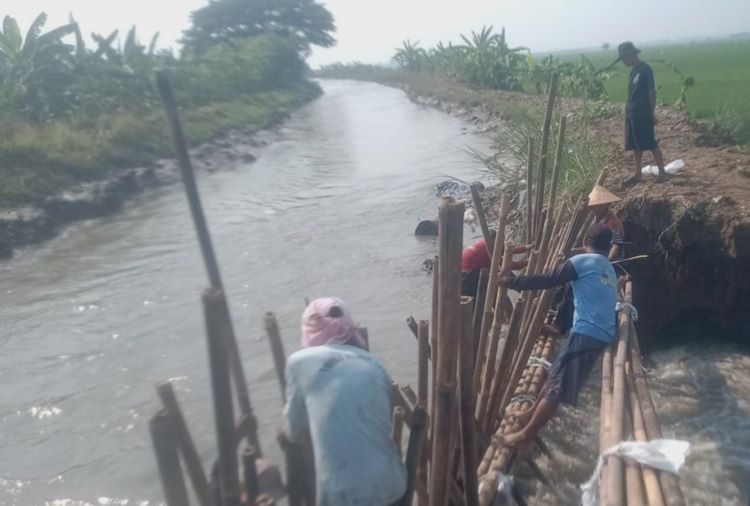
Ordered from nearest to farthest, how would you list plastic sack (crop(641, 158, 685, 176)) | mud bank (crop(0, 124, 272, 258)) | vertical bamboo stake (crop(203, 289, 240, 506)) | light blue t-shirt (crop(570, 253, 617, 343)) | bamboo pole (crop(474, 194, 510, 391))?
vertical bamboo stake (crop(203, 289, 240, 506))
bamboo pole (crop(474, 194, 510, 391))
light blue t-shirt (crop(570, 253, 617, 343))
plastic sack (crop(641, 158, 685, 176))
mud bank (crop(0, 124, 272, 258))

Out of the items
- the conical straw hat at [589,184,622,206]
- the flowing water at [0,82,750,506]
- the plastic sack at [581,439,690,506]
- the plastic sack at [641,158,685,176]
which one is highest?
the conical straw hat at [589,184,622,206]

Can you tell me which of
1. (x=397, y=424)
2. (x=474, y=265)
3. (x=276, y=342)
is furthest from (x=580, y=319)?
(x=276, y=342)

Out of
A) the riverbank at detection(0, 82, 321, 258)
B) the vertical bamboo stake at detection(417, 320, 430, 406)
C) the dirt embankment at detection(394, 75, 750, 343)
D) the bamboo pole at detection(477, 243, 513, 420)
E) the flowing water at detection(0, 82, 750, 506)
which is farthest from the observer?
the riverbank at detection(0, 82, 321, 258)

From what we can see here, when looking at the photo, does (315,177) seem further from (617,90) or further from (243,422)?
(243,422)

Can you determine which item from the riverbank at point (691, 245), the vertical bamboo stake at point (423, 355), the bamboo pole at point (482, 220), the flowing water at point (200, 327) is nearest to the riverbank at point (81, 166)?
the flowing water at point (200, 327)

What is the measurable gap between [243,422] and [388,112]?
28.1 meters

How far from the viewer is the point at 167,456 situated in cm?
210

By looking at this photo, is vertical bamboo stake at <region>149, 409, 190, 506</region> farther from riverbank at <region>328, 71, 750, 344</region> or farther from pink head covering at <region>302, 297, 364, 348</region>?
riverbank at <region>328, 71, 750, 344</region>

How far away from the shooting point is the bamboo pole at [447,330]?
221 centimetres

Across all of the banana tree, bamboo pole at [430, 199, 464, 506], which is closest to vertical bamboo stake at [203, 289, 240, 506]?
bamboo pole at [430, 199, 464, 506]

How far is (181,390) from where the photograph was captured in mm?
6070

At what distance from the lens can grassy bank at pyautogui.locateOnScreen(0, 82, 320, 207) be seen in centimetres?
1268

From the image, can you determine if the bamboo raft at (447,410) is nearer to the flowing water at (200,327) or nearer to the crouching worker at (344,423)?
the crouching worker at (344,423)

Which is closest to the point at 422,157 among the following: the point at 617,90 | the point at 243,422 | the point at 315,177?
the point at 315,177
